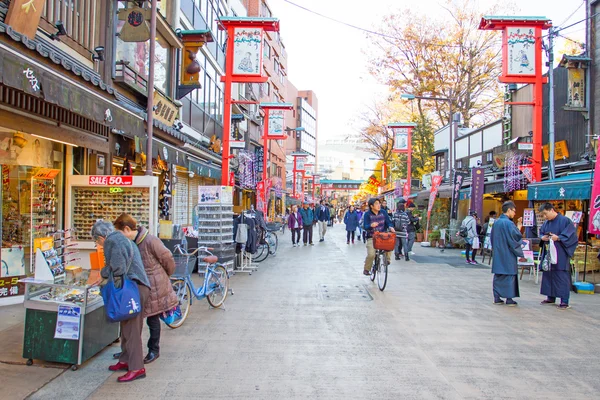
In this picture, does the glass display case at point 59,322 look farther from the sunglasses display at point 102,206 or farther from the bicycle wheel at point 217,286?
the sunglasses display at point 102,206

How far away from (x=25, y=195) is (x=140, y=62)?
19.4ft

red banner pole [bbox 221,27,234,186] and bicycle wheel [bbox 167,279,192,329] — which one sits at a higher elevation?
red banner pole [bbox 221,27,234,186]

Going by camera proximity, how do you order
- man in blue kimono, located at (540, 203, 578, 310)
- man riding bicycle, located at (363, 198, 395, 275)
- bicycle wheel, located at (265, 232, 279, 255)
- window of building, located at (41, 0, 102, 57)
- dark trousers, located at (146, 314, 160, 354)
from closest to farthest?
1. dark trousers, located at (146, 314, 160, 354)
2. man in blue kimono, located at (540, 203, 578, 310)
3. window of building, located at (41, 0, 102, 57)
4. man riding bicycle, located at (363, 198, 395, 275)
5. bicycle wheel, located at (265, 232, 279, 255)

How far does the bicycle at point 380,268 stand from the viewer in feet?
32.4

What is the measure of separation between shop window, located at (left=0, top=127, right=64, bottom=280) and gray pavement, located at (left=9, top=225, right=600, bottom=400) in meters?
2.94

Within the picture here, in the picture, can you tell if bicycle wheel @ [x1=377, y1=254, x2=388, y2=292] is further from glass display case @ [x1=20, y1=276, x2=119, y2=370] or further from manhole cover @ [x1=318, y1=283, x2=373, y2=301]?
glass display case @ [x1=20, y1=276, x2=119, y2=370]

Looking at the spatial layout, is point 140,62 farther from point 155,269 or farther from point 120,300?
point 120,300

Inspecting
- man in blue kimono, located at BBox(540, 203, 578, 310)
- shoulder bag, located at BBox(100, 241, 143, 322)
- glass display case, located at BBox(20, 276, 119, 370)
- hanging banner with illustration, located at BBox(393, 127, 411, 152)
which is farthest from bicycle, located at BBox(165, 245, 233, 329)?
hanging banner with illustration, located at BBox(393, 127, 411, 152)

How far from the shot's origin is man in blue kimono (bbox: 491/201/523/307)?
8648mm

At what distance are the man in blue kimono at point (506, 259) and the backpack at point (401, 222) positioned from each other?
21.8 ft

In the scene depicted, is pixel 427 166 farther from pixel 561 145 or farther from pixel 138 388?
pixel 138 388

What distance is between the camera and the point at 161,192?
49.6 ft

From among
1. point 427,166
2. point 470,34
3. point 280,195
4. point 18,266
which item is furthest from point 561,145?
point 280,195

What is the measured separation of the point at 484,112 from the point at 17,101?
95.6ft
